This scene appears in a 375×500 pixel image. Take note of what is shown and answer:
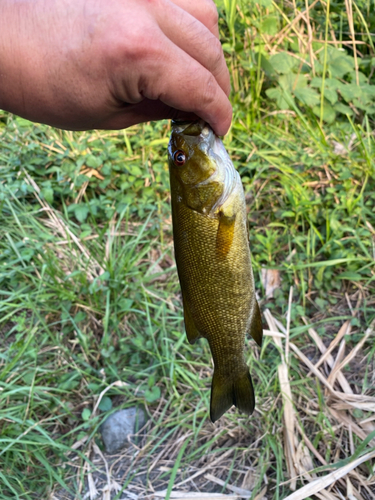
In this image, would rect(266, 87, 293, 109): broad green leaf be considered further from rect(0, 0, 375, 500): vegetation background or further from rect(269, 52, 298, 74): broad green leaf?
rect(269, 52, 298, 74): broad green leaf

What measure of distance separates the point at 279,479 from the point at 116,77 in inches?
83.1

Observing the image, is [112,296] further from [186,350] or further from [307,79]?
[307,79]

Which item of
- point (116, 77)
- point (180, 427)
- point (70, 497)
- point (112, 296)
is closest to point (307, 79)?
point (112, 296)

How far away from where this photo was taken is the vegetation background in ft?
7.32

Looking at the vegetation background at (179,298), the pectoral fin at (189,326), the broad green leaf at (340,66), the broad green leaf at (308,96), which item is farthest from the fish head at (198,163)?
the broad green leaf at (340,66)

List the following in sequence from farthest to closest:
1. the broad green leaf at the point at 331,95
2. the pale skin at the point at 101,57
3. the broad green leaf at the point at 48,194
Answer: the broad green leaf at the point at 331,95 → the broad green leaf at the point at 48,194 → the pale skin at the point at 101,57

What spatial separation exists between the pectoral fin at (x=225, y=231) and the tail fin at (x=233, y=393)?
58 centimetres

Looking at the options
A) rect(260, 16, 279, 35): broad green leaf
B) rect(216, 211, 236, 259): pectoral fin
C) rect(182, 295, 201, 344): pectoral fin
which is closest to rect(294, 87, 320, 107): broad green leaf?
rect(260, 16, 279, 35): broad green leaf

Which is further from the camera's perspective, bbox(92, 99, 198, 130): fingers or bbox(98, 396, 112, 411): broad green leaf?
bbox(98, 396, 112, 411): broad green leaf

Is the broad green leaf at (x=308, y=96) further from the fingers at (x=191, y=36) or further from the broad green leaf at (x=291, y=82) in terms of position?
the fingers at (x=191, y=36)

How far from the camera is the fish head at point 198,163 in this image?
146 centimetres

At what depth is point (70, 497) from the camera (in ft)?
7.36

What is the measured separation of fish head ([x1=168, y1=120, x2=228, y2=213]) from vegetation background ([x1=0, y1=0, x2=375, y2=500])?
4.54 ft

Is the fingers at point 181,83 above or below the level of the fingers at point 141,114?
above
